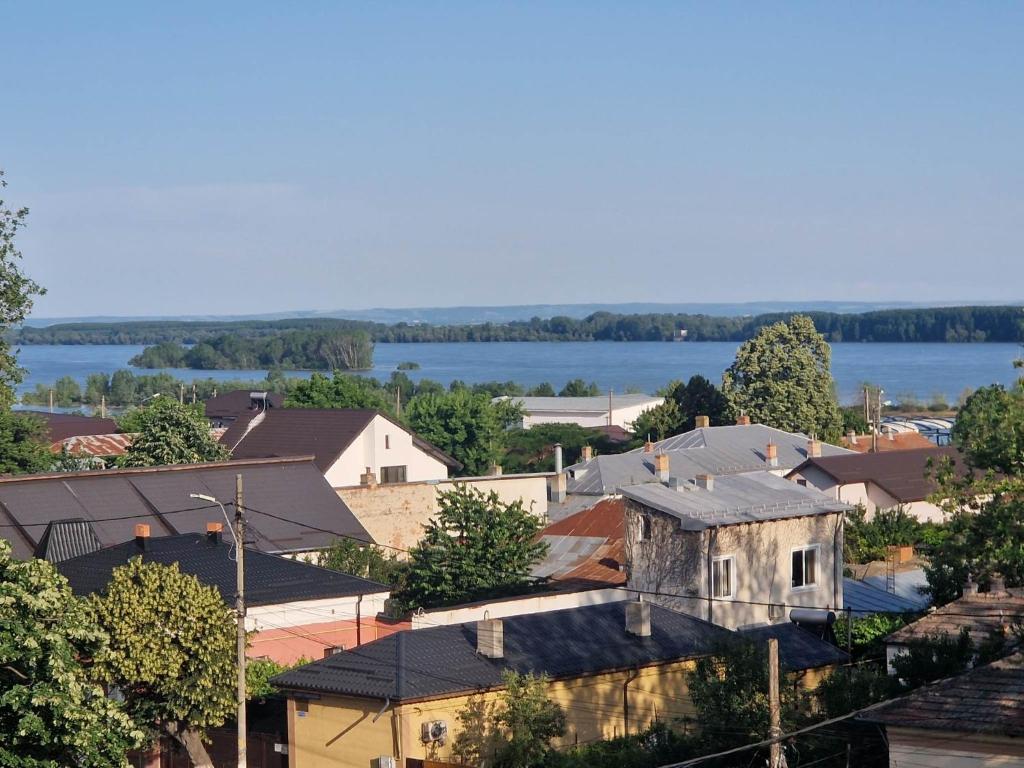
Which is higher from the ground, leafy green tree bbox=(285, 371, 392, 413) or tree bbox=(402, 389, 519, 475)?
leafy green tree bbox=(285, 371, 392, 413)

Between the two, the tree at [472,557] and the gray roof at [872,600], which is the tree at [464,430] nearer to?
the tree at [472,557]

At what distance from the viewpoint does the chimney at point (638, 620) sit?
83.8ft

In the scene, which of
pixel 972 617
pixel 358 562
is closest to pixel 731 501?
pixel 358 562

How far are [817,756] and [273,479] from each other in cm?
2223

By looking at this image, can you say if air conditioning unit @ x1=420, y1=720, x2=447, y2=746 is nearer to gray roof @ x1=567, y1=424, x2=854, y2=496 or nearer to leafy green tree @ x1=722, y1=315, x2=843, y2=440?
gray roof @ x1=567, y1=424, x2=854, y2=496

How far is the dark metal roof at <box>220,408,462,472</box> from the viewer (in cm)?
5741

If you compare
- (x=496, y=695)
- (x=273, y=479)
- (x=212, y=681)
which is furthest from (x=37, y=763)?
(x=273, y=479)

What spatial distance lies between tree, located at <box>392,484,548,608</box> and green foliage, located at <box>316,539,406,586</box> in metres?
0.68

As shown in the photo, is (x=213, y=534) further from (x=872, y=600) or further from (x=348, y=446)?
(x=348, y=446)

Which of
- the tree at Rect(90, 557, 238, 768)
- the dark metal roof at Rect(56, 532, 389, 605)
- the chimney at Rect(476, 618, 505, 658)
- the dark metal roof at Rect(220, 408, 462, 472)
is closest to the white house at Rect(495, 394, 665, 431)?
the dark metal roof at Rect(220, 408, 462, 472)

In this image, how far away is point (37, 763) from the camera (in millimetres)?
17797

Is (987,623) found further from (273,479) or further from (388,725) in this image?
(273,479)

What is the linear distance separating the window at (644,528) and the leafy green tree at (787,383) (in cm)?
5094

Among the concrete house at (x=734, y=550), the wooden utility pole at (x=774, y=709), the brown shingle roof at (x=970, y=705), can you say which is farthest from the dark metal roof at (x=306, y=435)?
the brown shingle roof at (x=970, y=705)
